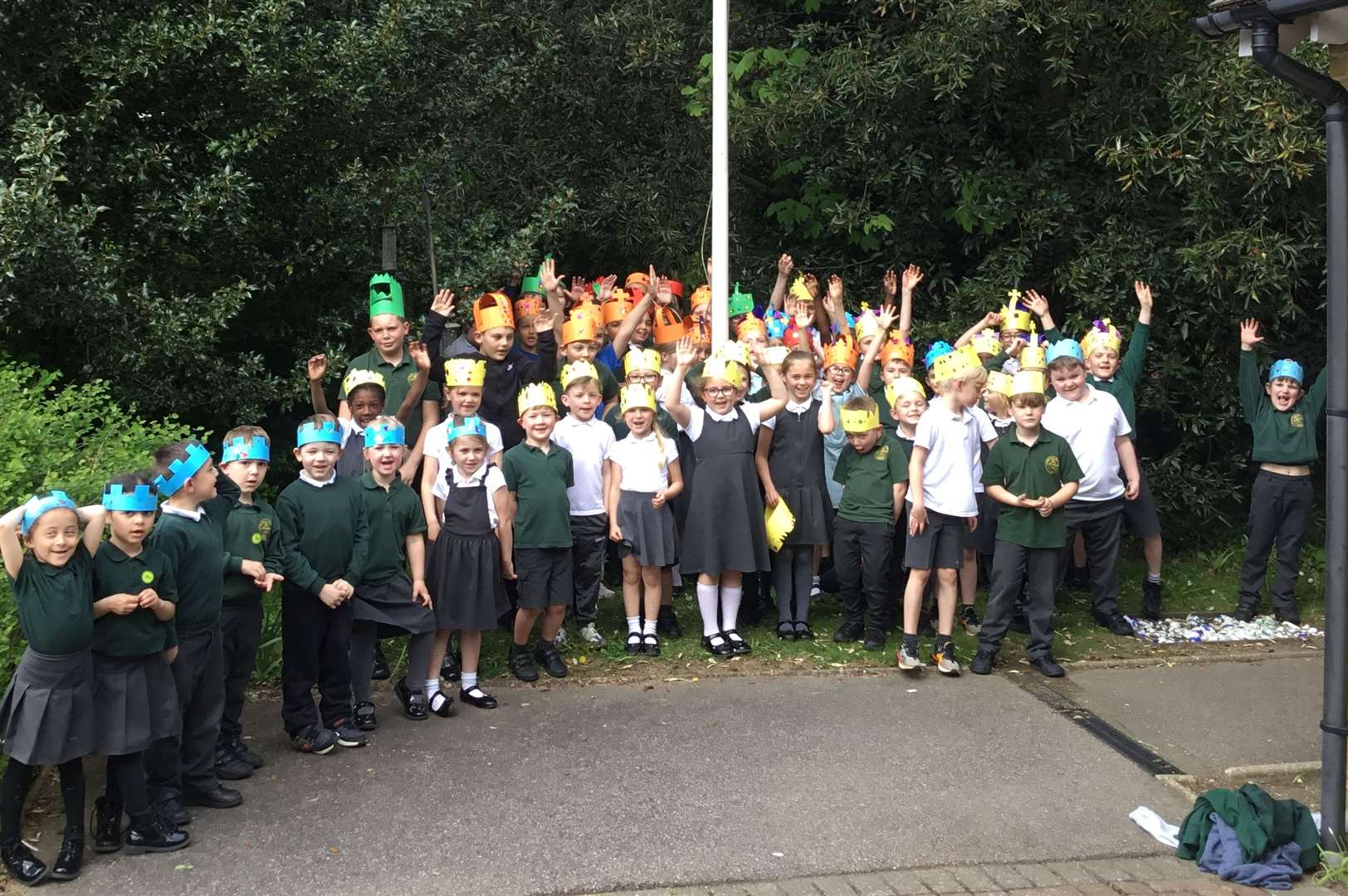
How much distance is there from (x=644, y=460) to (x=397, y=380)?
5.25ft

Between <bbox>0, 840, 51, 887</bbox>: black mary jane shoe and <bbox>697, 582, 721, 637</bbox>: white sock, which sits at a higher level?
<bbox>697, 582, 721, 637</bbox>: white sock

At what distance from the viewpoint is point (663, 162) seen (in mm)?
12516

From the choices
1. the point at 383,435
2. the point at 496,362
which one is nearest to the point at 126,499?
the point at 383,435

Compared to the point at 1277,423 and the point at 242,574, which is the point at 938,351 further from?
the point at 242,574

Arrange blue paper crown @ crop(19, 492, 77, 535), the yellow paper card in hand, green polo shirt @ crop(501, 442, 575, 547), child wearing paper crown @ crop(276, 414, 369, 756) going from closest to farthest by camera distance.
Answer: blue paper crown @ crop(19, 492, 77, 535)
child wearing paper crown @ crop(276, 414, 369, 756)
green polo shirt @ crop(501, 442, 575, 547)
the yellow paper card in hand

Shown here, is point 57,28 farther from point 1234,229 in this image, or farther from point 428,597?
point 1234,229

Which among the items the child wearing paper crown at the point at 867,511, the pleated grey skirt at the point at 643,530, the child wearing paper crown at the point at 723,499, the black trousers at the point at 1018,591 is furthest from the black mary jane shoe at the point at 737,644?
the black trousers at the point at 1018,591

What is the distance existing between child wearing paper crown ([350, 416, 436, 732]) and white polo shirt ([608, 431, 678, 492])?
1.61m

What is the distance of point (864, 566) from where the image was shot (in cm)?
826

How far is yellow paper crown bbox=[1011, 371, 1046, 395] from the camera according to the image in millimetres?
7785

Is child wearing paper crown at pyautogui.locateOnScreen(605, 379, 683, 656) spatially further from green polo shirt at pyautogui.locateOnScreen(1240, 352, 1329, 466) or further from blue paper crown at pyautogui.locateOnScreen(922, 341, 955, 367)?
green polo shirt at pyautogui.locateOnScreen(1240, 352, 1329, 466)

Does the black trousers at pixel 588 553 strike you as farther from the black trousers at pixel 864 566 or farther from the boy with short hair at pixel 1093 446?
the boy with short hair at pixel 1093 446

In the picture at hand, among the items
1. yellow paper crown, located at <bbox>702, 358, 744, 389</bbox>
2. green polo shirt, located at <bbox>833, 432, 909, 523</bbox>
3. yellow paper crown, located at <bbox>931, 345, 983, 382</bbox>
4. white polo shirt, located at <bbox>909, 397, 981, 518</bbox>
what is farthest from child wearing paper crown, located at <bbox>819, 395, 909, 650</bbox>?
yellow paper crown, located at <bbox>702, 358, 744, 389</bbox>

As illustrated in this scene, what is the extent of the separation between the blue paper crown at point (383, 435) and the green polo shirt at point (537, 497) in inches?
33.4
